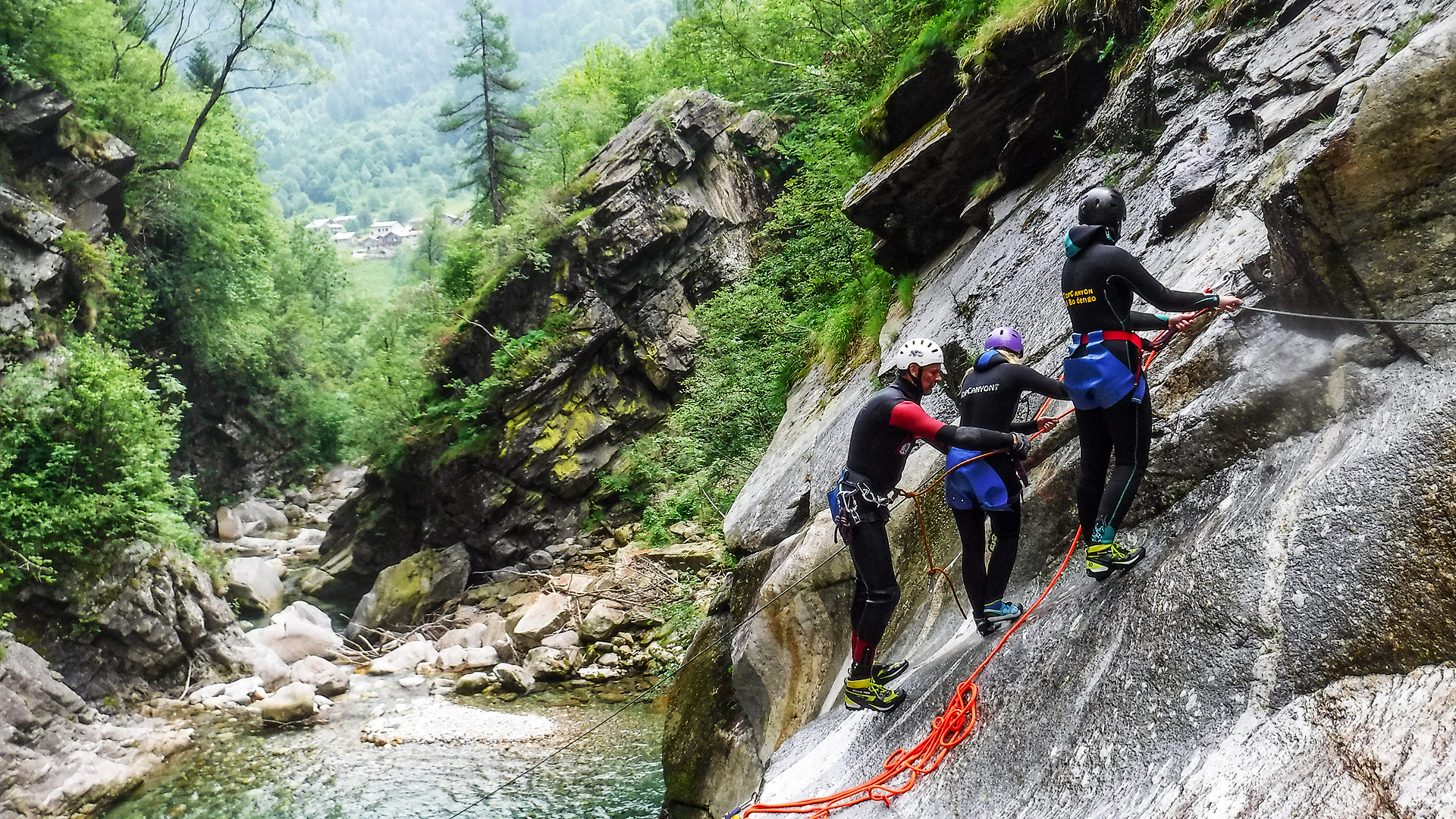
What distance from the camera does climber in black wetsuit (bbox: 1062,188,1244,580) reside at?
170 inches

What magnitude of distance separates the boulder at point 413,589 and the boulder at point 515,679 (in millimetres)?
5768

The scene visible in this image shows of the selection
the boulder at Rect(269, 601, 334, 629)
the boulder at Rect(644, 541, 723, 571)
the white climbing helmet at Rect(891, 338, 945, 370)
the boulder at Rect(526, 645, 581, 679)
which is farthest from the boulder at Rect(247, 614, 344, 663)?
the white climbing helmet at Rect(891, 338, 945, 370)

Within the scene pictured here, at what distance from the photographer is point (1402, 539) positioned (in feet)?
10.3

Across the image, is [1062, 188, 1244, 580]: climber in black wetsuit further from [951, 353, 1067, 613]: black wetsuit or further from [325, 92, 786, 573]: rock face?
[325, 92, 786, 573]: rock face

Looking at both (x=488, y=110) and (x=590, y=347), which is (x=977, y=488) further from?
(x=488, y=110)

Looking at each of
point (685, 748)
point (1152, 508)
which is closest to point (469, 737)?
point (685, 748)

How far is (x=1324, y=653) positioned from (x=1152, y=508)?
1.52 m

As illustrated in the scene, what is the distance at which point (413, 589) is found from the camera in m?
20.5

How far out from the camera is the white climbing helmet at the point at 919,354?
4918 millimetres

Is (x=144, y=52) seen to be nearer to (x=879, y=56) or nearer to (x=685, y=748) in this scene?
(x=879, y=56)

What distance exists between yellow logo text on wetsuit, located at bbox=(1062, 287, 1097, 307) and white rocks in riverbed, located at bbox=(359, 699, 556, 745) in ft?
36.7

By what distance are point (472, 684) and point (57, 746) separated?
20.1 feet

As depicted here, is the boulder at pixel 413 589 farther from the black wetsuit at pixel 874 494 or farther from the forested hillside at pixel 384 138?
the forested hillside at pixel 384 138

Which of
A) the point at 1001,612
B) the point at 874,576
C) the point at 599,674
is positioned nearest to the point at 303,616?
the point at 599,674
